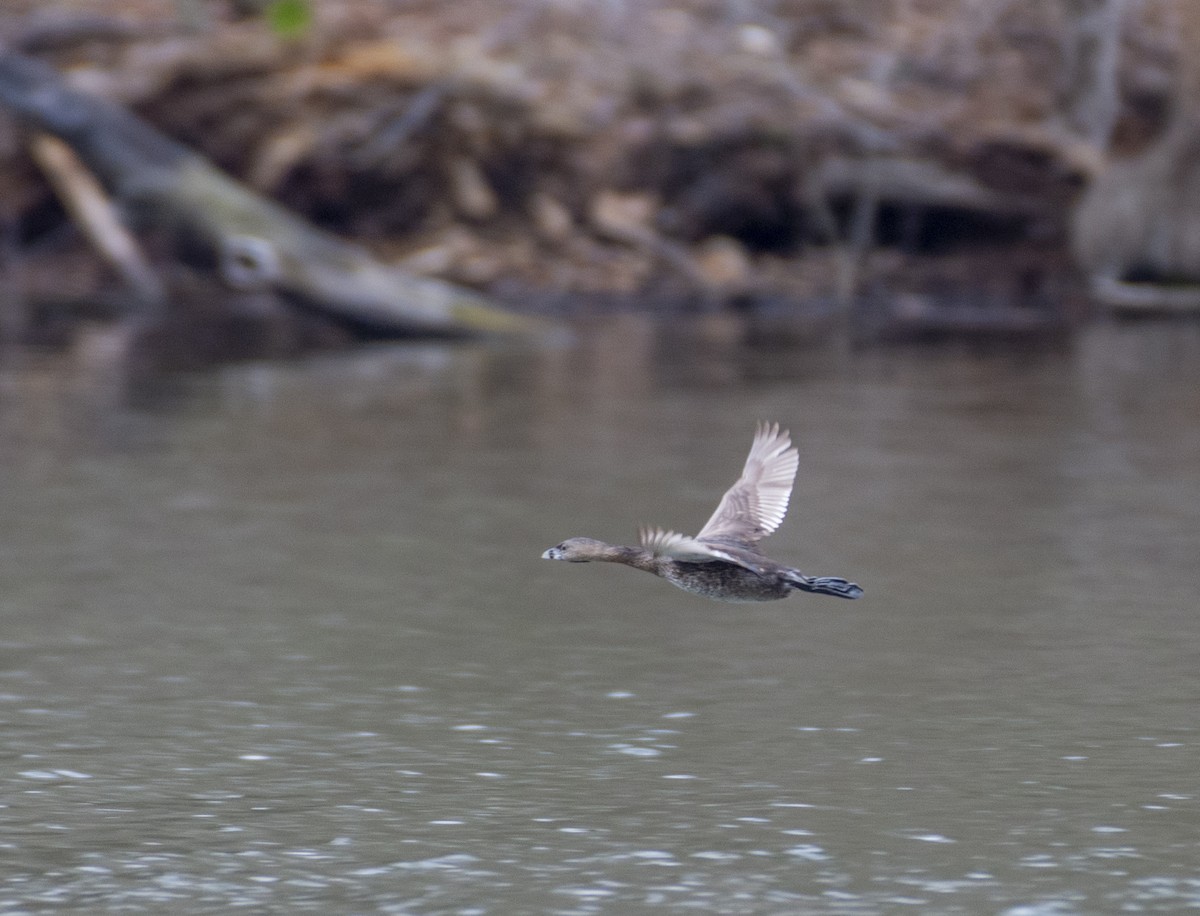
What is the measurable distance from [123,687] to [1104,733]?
10.2 ft

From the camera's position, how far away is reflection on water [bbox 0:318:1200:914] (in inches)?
218

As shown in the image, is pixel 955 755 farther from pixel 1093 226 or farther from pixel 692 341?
pixel 1093 226

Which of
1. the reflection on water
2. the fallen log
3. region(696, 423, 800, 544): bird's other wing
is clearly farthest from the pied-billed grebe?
the fallen log

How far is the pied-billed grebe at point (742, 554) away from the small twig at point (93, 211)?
1318 cm

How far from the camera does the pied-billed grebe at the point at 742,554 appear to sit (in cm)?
651

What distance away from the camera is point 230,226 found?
17.0m

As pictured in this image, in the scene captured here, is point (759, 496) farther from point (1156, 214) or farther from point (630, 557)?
point (1156, 214)

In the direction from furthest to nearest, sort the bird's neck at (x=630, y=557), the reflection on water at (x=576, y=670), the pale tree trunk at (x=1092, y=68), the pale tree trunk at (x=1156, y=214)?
the pale tree trunk at (x=1092, y=68) → the pale tree trunk at (x=1156, y=214) → the bird's neck at (x=630, y=557) → the reflection on water at (x=576, y=670)

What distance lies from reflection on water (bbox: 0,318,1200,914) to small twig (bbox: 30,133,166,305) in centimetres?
647

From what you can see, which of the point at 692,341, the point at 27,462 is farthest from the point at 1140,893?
the point at 692,341

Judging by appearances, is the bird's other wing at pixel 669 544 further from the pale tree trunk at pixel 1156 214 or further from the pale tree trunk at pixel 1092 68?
the pale tree trunk at pixel 1092 68

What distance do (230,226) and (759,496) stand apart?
10.2 metres

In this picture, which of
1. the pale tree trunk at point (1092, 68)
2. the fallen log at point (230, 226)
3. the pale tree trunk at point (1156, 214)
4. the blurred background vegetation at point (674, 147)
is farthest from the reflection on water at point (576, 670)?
the pale tree trunk at point (1092, 68)

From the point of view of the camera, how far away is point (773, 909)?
17.1 feet
